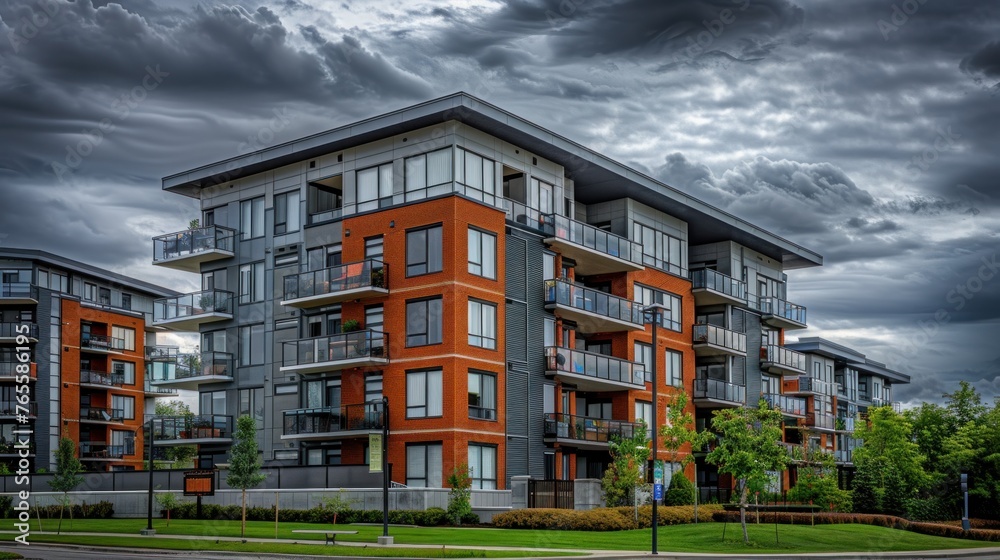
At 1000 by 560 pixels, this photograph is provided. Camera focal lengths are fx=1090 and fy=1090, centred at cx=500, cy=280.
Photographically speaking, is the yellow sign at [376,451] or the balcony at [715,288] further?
the balcony at [715,288]

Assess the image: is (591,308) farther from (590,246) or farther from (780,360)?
(780,360)

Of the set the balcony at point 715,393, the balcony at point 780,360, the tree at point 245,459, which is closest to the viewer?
the tree at point 245,459

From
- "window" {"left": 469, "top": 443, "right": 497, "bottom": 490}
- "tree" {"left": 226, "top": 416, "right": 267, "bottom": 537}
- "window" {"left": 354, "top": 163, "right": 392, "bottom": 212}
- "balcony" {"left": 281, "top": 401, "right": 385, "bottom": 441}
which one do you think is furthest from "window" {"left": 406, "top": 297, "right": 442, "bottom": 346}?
"tree" {"left": 226, "top": 416, "right": 267, "bottom": 537}

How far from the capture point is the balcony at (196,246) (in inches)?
2211

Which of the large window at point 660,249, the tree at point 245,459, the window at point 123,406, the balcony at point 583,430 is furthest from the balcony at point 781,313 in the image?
the window at point 123,406

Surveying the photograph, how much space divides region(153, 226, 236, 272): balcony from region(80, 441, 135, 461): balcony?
26.1 metres

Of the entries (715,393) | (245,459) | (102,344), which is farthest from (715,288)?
(102,344)

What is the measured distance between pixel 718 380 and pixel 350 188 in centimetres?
2629

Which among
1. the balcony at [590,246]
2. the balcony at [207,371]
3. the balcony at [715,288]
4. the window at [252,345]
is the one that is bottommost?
the balcony at [207,371]

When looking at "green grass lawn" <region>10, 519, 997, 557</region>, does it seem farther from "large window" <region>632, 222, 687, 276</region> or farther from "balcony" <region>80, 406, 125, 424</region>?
"balcony" <region>80, 406, 125, 424</region>

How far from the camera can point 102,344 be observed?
81562 millimetres

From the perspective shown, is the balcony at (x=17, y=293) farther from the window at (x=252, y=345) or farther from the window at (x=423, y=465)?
the window at (x=423, y=465)

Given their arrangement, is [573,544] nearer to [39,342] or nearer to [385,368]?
[385,368]

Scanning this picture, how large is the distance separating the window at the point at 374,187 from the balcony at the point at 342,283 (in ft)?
10.9
